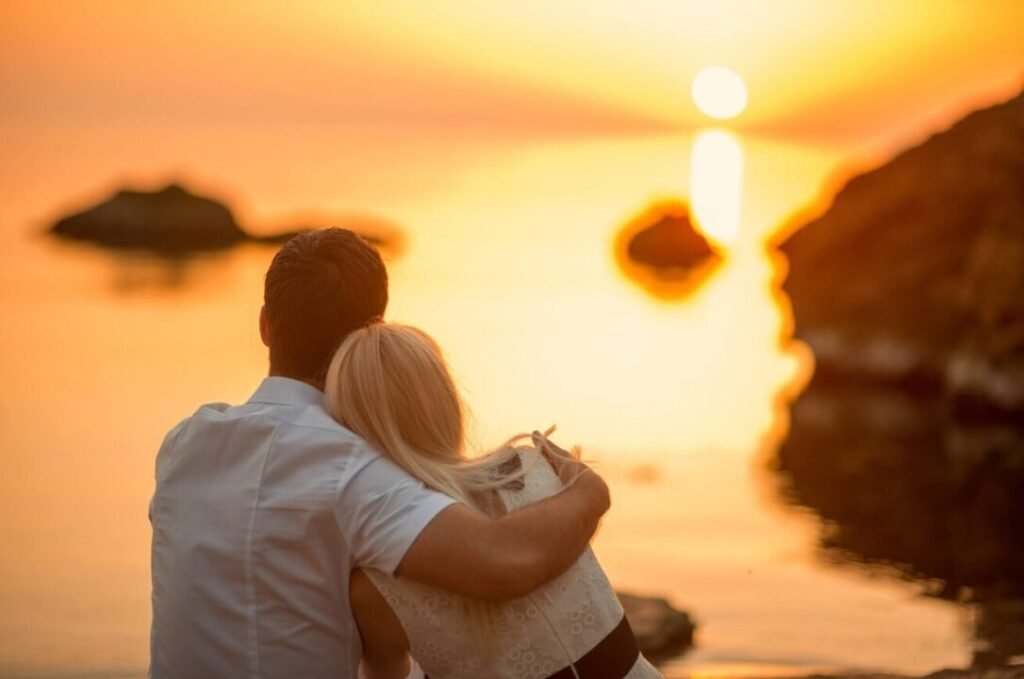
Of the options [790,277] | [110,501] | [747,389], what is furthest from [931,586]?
[790,277]

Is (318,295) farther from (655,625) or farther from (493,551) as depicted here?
(655,625)

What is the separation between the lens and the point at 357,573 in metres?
3.50

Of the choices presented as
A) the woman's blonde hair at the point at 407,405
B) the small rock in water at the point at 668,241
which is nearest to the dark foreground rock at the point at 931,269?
the woman's blonde hair at the point at 407,405

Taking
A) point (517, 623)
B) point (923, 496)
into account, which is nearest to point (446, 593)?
point (517, 623)

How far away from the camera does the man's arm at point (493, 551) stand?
3.24 m

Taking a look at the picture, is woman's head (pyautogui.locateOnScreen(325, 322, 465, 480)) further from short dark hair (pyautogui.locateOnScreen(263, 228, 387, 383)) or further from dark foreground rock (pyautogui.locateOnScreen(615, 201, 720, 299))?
dark foreground rock (pyautogui.locateOnScreen(615, 201, 720, 299))

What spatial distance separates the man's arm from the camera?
127 inches

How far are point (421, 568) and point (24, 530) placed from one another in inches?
444

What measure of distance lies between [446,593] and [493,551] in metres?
0.20

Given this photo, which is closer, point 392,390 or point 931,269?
point 392,390

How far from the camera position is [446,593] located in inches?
133

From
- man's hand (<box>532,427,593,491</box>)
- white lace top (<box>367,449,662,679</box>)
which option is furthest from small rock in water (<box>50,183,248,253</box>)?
white lace top (<box>367,449,662,679</box>)

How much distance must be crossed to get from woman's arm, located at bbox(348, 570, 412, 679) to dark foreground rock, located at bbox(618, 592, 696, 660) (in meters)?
4.65

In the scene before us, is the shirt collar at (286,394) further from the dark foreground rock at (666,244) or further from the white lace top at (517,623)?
the dark foreground rock at (666,244)
